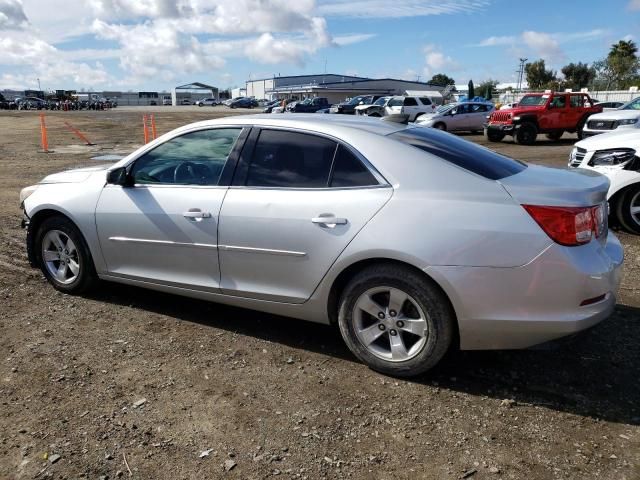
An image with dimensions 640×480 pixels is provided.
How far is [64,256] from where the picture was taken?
483cm

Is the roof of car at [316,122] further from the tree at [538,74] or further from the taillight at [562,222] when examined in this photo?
the tree at [538,74]

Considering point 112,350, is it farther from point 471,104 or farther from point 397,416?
point 471,104

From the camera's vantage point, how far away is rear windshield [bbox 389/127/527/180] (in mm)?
3418

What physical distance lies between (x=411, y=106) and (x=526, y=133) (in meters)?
9.62

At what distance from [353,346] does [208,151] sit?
1801mm

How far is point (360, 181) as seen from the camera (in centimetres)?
347

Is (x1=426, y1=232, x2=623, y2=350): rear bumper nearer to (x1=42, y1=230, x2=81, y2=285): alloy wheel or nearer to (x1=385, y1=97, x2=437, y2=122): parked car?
(x1=42, y1=230, x2=81, y2=285): alloy wheel

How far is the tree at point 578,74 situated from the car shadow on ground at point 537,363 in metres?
98.1

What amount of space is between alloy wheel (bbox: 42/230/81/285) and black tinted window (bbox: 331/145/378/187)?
2464 millimetres

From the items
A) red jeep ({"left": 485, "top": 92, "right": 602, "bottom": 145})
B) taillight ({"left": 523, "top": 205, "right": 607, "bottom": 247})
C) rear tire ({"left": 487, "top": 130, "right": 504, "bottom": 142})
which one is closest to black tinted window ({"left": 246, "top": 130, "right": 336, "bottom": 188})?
taillight ({"left": 523, "top": 205, "right": 607, "bottom": 247})

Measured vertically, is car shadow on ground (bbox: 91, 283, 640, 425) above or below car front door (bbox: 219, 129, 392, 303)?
below

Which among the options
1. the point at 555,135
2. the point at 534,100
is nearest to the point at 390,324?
the point at 534,100

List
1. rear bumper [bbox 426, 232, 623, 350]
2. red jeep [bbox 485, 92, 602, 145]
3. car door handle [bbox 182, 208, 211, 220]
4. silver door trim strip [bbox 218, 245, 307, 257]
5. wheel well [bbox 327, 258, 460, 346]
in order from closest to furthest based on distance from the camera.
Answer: rear bumper [bbox 426, 232, 623, 350] → wheel well [bbox 327, 258, 460, 346] → silver door trim strip [bbox 218, 245, 307, 257] → car door handle [bbox 182, 208, 211, 220] → red jeep [bbox 485, 92, 602, 145]

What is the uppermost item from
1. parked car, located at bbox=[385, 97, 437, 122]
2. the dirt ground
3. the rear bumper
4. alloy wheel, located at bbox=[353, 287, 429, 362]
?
parked car, located at bbox=[385, 97, 437, 122]
